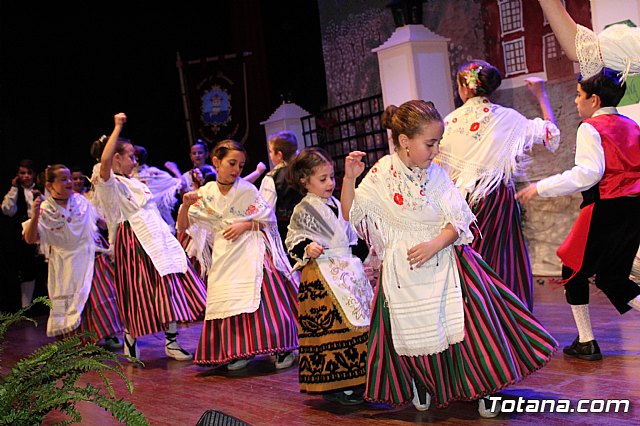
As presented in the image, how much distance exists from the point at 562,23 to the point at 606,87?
1359 millimetres

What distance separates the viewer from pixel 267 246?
453 centimetres

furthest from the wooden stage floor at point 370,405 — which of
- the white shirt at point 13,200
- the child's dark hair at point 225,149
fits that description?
the white shirt at point 13,200

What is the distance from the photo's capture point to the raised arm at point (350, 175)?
311 centimetres

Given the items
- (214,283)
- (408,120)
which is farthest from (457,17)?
(408,120)

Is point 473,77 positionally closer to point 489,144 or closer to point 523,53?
point 489,144

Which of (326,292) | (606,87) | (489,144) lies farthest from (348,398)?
(606,87)

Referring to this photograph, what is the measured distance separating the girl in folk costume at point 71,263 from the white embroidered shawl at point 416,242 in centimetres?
309

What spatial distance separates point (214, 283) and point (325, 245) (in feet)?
3.62

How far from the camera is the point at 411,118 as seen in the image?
299 centimetres

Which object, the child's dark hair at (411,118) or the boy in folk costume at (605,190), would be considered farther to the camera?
the boy in folk costume at (605,190)

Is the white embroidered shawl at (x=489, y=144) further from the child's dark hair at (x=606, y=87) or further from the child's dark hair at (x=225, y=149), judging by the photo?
the child's dark hair at (x=225, y=149)

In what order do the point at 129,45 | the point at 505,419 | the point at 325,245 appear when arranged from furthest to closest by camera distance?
the point at 129,45
the point at 325,245
the point at 505,419

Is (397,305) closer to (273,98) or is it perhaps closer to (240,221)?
(240,221)

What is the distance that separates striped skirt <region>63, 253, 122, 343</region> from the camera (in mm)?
5602
